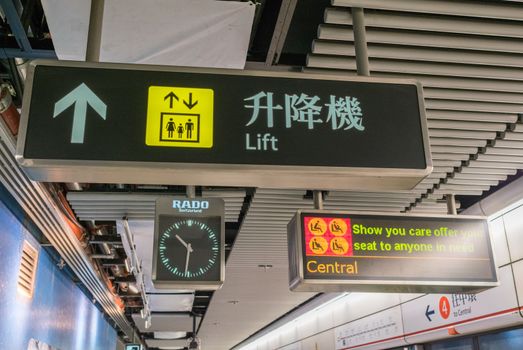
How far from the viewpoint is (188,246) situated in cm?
415

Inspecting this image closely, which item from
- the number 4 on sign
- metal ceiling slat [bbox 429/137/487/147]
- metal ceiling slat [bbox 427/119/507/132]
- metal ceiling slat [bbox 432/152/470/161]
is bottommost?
the number 4 on sign

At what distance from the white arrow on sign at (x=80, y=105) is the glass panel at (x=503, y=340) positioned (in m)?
4.63

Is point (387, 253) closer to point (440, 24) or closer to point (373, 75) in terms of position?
point (373, 75)

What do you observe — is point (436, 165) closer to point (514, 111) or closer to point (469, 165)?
point (469, 165)

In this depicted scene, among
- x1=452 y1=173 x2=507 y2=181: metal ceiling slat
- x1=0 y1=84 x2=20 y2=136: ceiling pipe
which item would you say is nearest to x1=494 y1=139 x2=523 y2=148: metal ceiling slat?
x1=452 y1=173 x2=507 y2=181: metal ceiling slat

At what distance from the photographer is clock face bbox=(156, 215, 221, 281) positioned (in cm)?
412

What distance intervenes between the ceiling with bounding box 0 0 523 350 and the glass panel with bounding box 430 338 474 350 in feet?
5.11

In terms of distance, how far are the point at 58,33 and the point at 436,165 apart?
2977 millimetres

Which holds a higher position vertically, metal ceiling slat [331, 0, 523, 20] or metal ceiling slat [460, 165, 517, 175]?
metal ceiling slat [331, 0, 523, 20]

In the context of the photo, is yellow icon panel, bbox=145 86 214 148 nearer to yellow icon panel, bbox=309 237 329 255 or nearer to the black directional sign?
the black directional sign

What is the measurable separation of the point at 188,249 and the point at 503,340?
3.33 meters

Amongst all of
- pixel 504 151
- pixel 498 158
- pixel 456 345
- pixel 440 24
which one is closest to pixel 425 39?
pixel 440 24

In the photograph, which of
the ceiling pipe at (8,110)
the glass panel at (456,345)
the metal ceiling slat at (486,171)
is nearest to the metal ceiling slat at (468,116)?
the metal ceiling slat at (486,171)

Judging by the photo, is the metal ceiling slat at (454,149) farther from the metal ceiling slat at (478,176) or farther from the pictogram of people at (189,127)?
the pictogram of people at (189,127)
